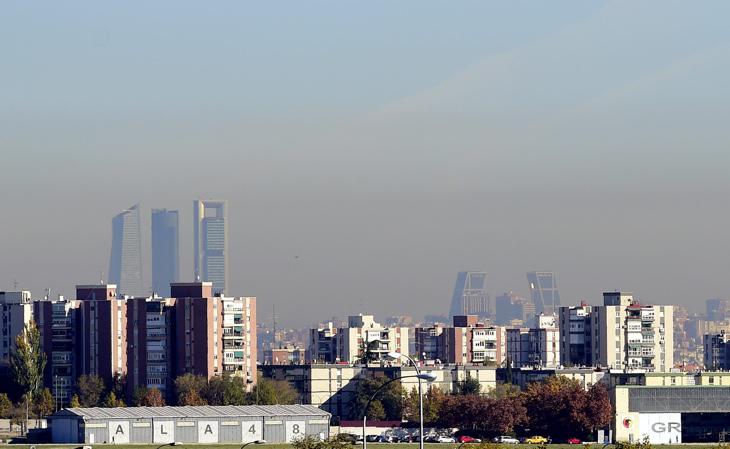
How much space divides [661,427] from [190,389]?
43.6 metres

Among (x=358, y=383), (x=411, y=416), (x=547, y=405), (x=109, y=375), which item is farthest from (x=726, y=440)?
(x=109, y=375)

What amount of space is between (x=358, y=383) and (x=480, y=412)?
32.8m

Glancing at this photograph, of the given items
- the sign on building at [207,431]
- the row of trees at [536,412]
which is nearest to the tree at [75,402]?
the sign on building at [207,431]

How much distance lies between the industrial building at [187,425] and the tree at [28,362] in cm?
2639

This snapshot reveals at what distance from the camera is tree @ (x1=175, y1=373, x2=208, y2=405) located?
15900 centimetres

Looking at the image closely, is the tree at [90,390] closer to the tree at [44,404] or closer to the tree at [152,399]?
the tree at [44,404]

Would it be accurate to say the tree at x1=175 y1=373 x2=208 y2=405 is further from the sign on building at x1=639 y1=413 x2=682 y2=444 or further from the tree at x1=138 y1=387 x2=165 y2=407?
the sign on building at x1=639 y1=413 x2=682 y2=444

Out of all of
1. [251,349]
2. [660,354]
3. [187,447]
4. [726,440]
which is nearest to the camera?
[187,447]

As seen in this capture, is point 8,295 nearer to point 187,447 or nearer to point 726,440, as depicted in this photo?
point 187,447

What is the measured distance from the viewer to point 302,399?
176 m

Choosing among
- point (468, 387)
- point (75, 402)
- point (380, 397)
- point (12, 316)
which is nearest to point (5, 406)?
point (75, 402)

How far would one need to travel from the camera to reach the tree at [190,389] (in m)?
159

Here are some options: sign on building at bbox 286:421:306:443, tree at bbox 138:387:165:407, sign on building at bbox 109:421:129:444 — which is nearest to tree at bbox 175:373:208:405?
tree at bbox 138:387:165:407

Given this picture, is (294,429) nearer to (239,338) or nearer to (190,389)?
(190,389)
